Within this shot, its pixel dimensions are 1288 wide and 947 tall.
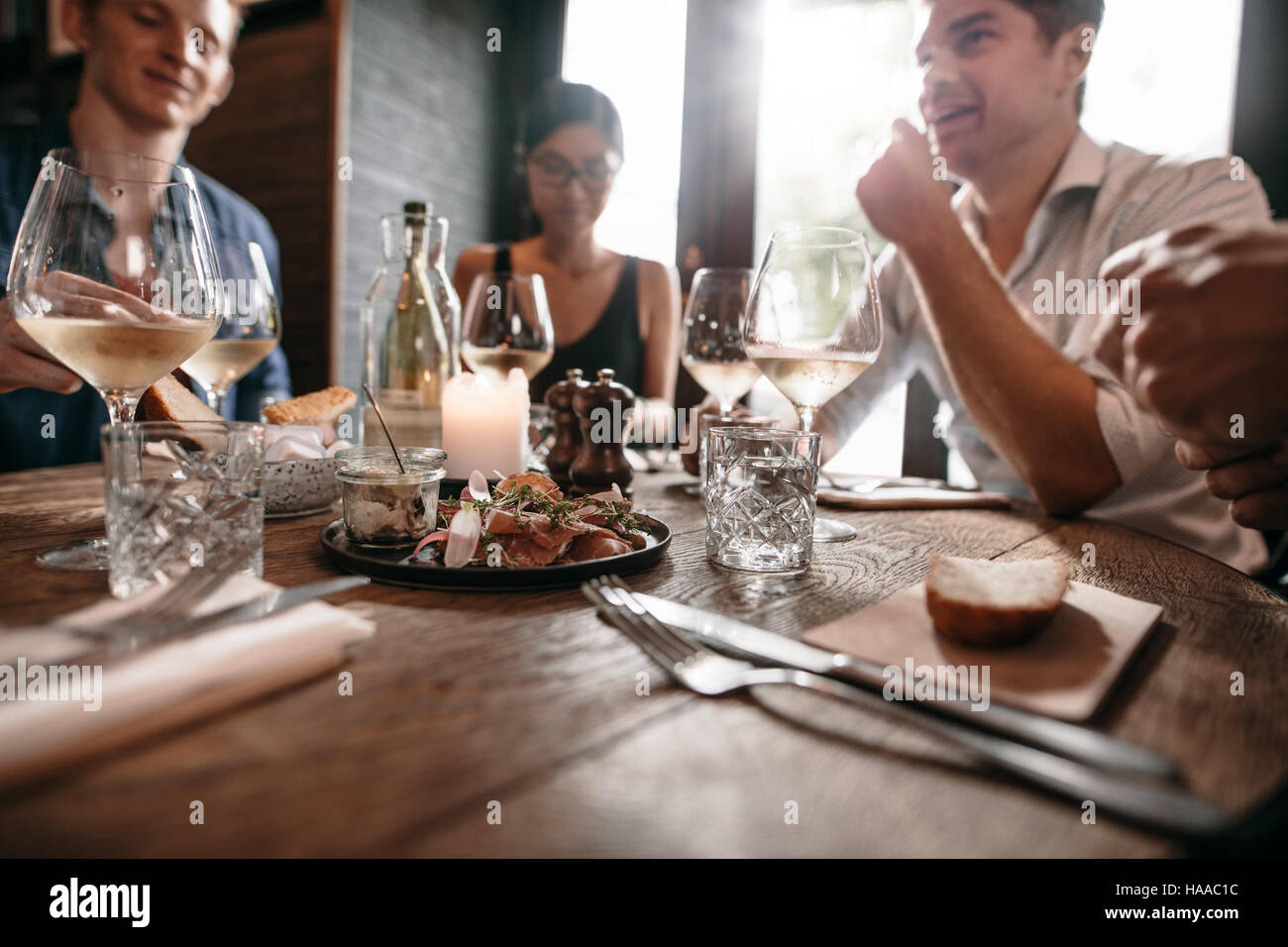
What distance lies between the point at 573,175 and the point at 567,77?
1.52 m

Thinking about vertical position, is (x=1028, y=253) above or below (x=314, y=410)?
above

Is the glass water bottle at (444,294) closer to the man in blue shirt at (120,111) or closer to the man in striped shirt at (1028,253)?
the man in blue shirt at (120,111)

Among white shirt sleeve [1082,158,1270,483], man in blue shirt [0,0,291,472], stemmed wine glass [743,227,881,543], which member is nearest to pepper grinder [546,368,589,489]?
stemmed wine glass [743,227,881,543]

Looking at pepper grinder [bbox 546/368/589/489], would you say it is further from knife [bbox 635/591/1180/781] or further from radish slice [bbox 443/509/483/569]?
knife [bbox 635/591/1180/781]

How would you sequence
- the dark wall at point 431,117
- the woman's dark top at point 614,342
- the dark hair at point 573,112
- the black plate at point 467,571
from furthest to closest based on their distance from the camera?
the dark wall at point 431,117, the woman's dark top at point 614,342, the dark hair at point 573,112, the black plate at point 467,571

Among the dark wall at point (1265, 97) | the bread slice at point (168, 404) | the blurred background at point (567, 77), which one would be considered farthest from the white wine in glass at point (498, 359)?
the dark wall at point (1265, 97)

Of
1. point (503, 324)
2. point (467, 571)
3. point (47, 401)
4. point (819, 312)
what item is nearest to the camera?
point (467, 571)

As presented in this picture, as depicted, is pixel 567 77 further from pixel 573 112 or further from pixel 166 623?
pixel 166 623

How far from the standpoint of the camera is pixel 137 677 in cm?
41

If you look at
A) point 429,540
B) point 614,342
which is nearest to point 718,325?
point 429,540

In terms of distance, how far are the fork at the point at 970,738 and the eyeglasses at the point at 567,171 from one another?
263cm

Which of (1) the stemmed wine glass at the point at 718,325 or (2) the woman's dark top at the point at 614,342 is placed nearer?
(1) the stemmed wine glass at the point at 718,325

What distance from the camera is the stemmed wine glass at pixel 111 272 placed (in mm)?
728
